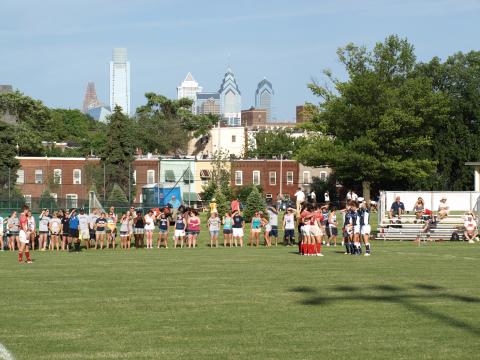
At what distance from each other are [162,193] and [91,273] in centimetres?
4479

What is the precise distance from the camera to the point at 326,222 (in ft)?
135

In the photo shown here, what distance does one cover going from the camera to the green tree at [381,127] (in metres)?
74.3

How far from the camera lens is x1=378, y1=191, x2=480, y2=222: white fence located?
153 ft

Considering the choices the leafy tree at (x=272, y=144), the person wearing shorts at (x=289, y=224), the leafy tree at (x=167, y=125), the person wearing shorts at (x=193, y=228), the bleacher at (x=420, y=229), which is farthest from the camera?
the leafy tree at (x=272, y=144)

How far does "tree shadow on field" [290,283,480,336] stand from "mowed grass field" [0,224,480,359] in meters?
0.02

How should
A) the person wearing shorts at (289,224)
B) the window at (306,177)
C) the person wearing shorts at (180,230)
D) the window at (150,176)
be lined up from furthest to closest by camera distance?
the window at (306,177) → the window at (150,176) → the person wearing shorts at (289,224) → the person wearing shorts at (180,230)

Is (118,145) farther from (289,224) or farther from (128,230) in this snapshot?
(289,224)

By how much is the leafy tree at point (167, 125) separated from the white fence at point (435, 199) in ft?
262

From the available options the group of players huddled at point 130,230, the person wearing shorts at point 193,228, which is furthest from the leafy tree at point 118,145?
the person wearing shorts at point 193,228

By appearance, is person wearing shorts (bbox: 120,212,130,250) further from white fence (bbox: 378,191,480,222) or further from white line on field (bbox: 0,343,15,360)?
white line on field (bbox: 0,343,15,360)

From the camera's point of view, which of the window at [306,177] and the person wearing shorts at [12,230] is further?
the window at [306,177]

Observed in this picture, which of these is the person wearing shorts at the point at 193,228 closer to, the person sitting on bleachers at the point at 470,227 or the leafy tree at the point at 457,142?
the person sitting on bleachers at the point at 470,227

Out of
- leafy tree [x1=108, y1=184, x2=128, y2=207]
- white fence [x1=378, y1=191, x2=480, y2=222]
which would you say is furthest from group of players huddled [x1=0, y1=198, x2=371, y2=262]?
leafy tree [x1=108, y1=184, x2=128, y2=207]

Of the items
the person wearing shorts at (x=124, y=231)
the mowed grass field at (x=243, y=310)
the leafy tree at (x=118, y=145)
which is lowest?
the mowed grass field at (x=243, y=310)
